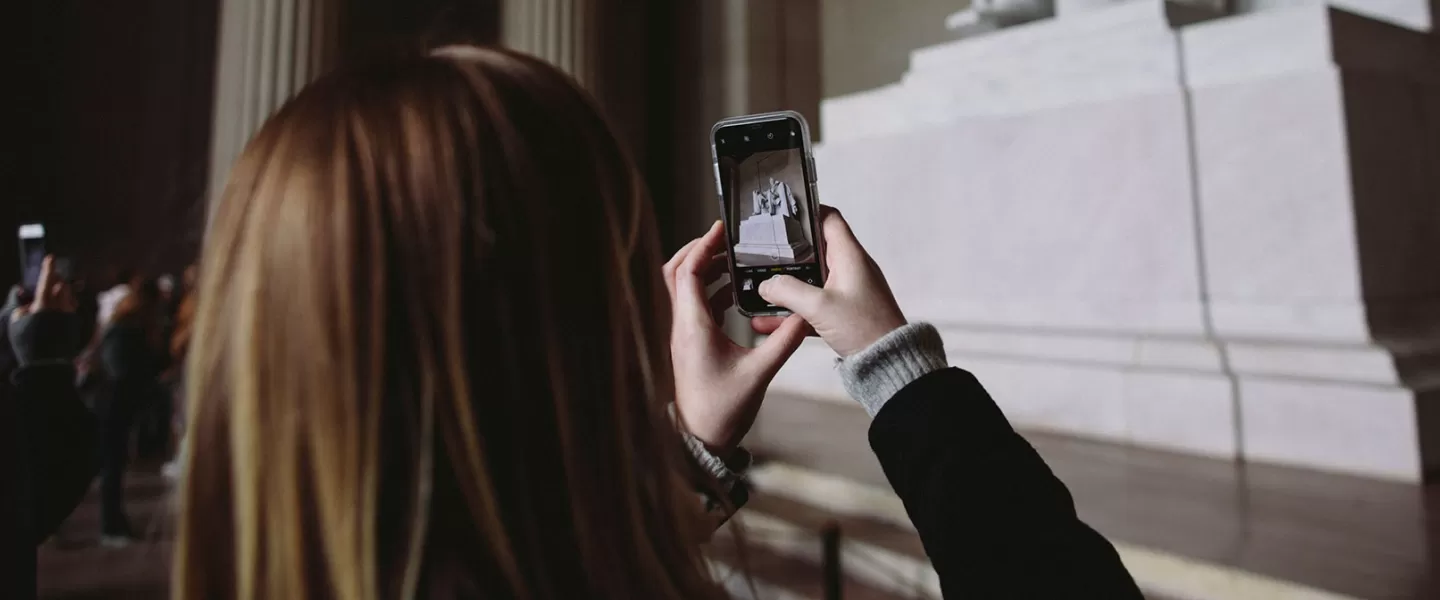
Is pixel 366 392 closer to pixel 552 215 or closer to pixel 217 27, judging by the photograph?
pixel 552 215

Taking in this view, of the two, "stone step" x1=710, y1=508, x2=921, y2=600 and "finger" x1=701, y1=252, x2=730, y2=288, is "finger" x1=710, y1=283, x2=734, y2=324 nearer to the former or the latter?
"finger" x1=701, y1=252, x2=730, y2=288

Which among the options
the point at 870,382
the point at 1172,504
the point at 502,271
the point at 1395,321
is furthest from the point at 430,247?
the point at 1395,321

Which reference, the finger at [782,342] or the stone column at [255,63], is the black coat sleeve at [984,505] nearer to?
the finger at [782,342]

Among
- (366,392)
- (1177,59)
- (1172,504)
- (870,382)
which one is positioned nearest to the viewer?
(366,392)

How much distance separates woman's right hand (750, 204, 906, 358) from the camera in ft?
2.16

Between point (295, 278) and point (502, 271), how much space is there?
0.12m

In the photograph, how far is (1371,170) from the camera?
2.67 metres

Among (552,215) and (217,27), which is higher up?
(217,27)

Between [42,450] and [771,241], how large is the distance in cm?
102

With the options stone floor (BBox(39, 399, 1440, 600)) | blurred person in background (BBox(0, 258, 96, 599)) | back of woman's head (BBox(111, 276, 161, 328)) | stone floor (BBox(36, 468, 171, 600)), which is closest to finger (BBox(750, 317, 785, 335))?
stone floor (BBox(39, 399, 1440, 600))

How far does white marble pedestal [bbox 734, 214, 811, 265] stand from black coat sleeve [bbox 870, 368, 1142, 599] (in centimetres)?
19

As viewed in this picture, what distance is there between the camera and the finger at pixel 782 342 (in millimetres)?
714

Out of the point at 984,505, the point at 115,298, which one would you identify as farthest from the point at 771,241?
the point at 115,298

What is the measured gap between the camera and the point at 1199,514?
198 cm
